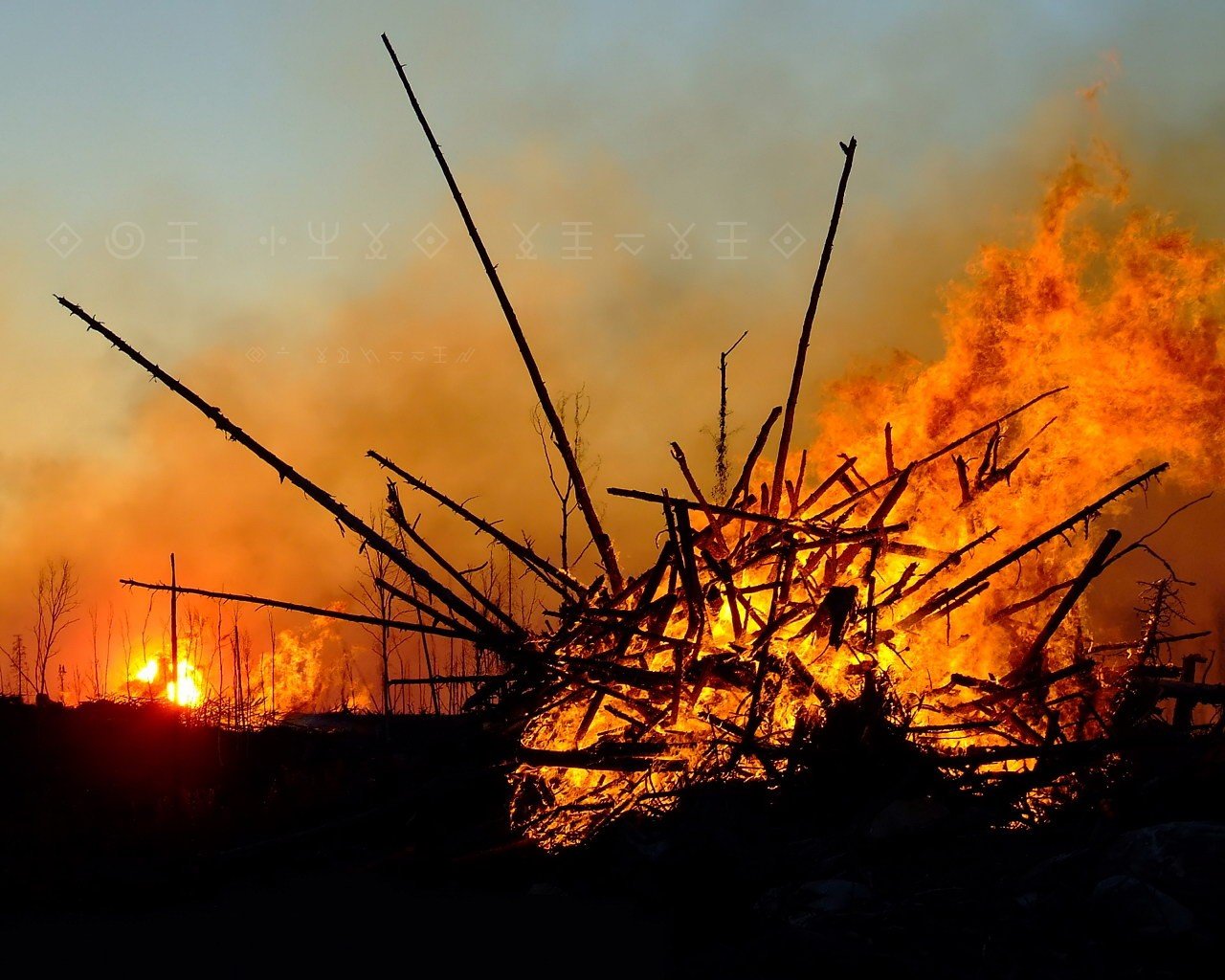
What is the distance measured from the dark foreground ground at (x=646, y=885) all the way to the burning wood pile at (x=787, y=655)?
33 cm

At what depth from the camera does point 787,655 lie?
6547mm

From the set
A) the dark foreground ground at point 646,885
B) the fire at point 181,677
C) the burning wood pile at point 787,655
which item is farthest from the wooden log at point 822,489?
the fire at point 181,677

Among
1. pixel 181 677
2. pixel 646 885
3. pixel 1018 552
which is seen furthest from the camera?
pixel 181 677

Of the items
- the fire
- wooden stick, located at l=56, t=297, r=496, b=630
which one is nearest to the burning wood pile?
wooden stick, located at l=56, t=297, r=496, b=630

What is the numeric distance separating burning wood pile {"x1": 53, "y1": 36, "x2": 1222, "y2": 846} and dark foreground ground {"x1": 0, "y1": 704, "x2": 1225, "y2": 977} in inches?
13.0

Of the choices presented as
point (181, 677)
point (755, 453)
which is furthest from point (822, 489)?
point (181, 677)

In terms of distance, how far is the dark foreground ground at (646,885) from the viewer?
3939 millimetres

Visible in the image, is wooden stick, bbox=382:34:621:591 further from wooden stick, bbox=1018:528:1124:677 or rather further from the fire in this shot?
the fire

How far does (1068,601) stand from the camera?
21.5ft

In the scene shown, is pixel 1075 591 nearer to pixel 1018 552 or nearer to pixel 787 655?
pixel 1018 552

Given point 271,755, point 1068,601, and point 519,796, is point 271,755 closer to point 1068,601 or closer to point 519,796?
point 519,796

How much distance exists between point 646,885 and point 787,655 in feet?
5.87

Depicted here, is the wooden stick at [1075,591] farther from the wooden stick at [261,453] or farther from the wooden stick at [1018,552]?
the wooden stick at [261,453]

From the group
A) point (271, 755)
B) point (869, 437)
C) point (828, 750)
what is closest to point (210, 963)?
point (828, 750)
